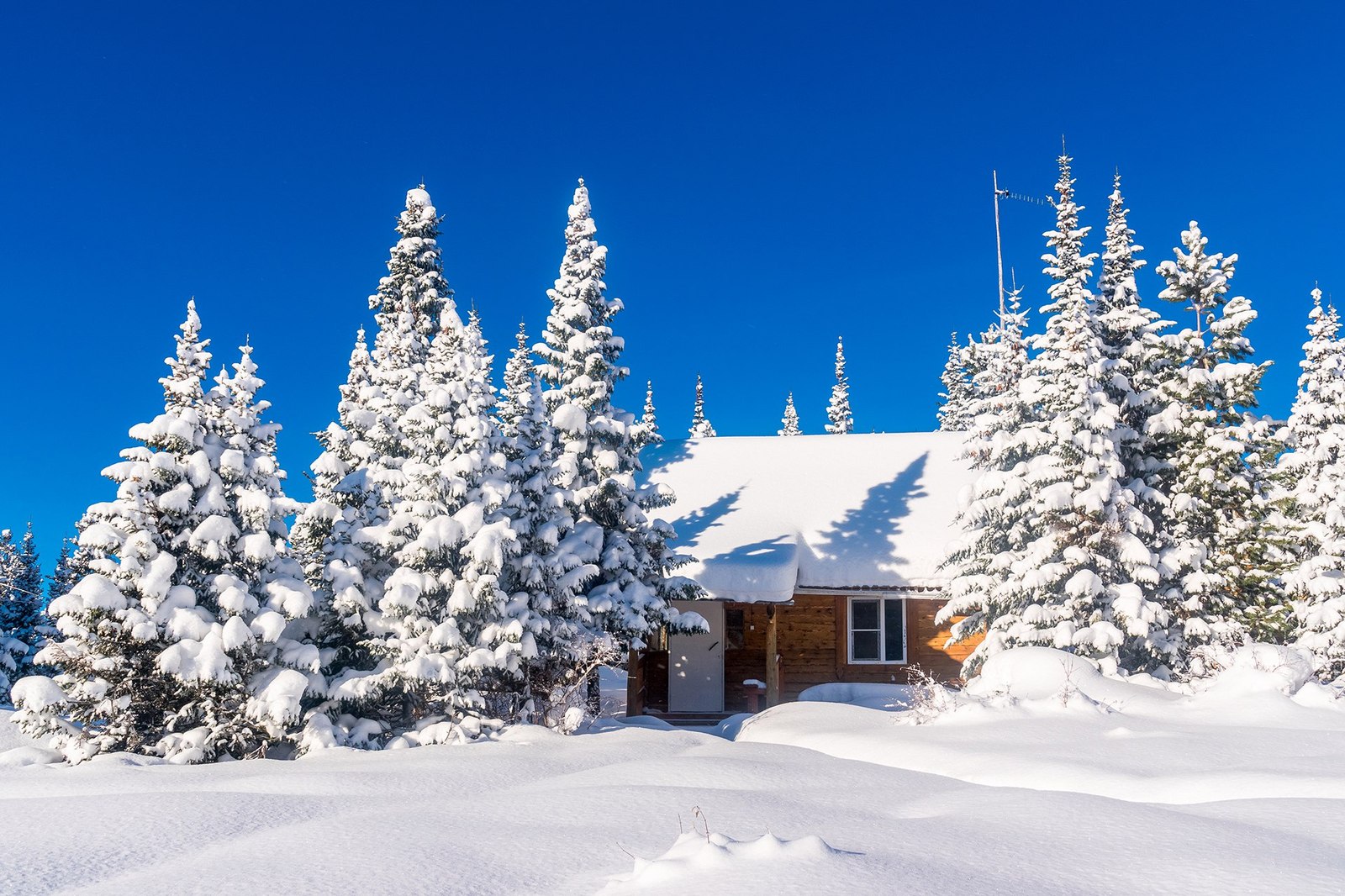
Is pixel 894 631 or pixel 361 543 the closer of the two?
pixel 361 543

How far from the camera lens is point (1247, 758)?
8180 mm

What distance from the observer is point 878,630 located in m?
23.3

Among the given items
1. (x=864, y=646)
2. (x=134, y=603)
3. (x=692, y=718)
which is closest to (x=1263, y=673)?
(x=864, y=646)

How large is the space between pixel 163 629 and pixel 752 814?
9.07m

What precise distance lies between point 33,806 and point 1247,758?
10118 mm

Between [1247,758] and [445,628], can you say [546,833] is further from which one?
[445,628]

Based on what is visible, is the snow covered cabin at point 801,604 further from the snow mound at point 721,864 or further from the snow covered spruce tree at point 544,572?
the snow mound at point 721,864

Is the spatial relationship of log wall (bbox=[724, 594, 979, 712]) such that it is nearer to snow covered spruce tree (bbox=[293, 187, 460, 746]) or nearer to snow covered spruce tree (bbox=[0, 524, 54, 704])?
snow covered spruce tree (bbox=[293, 187, 460, 746])

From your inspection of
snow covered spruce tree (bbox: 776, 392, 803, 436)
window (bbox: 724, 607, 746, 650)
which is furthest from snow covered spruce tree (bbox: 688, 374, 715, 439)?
window (bbox: 724, 607, 746, 650)

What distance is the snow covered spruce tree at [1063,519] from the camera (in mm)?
17078

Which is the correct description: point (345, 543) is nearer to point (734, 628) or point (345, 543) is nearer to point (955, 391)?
point (734, 628)

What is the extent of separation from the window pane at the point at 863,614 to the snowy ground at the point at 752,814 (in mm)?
11855

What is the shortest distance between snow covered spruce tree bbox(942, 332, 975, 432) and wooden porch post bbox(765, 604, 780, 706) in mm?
21282

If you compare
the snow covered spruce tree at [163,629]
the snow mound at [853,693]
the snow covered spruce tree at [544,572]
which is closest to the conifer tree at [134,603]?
the snow covered spruce tree at [163,629]
